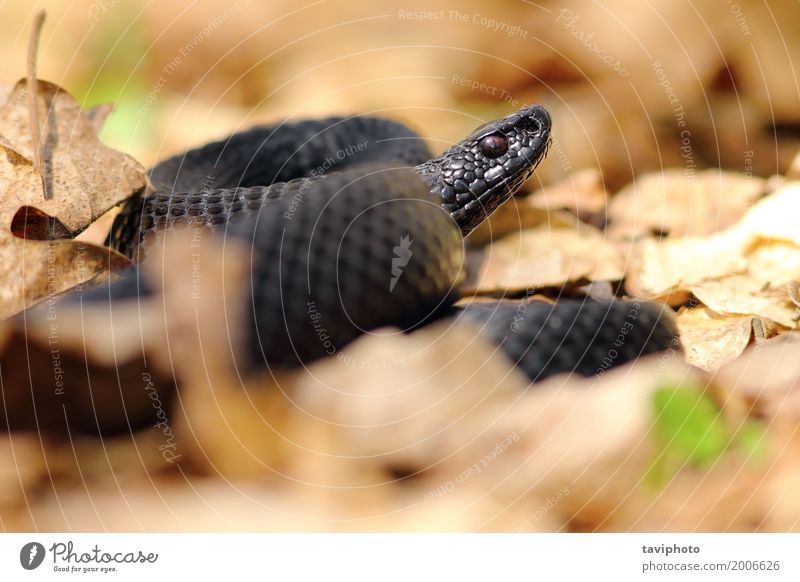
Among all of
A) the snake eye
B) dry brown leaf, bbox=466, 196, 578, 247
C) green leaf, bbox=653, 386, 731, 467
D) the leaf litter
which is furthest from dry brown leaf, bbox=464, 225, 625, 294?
green leaf, bbox=653, 386, 731, 467

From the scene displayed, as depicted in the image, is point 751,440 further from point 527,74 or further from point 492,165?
point 527,74

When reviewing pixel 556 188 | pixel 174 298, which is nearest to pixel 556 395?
pixel 174 298

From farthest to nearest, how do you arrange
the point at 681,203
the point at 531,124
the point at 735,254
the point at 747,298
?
1. the point at 681,203
2. the point at 735,254
3. the point at 531,124
4. the point at 747,298

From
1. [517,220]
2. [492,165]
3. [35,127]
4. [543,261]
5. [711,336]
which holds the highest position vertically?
[35,127]

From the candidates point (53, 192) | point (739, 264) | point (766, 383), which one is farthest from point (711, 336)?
point (53, 192)

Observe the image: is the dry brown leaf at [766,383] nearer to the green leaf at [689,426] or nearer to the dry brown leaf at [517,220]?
the green leaf at [689,426]

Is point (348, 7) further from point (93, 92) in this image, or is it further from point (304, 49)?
point (93, 92)

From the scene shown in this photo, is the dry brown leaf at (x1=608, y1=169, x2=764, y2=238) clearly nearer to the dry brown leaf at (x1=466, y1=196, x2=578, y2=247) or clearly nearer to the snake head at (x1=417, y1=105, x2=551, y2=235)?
the dry brown leaf at (x1=466, y1=196, x2=578, y2=247)
